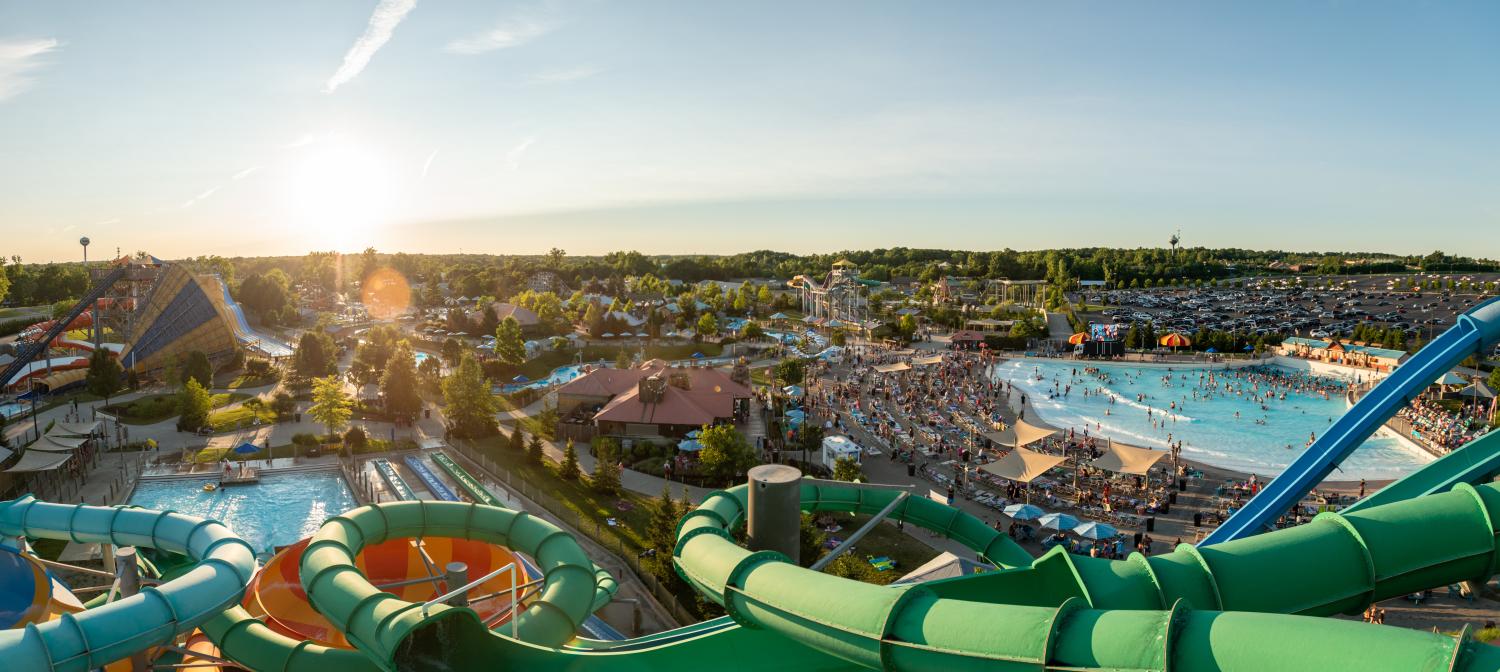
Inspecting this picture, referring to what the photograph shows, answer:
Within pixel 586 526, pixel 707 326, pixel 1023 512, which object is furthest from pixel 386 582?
pixel 707 326

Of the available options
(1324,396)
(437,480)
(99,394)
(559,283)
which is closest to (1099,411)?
(1324,396)

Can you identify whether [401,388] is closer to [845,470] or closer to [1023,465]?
[845,470]

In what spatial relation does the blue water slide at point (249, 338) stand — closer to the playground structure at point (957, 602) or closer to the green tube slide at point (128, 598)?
the green tube slide at point (128, 598)

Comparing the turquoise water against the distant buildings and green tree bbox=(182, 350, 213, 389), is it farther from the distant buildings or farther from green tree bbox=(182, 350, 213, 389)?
green tree bbox=(182, 350, 213, 389)

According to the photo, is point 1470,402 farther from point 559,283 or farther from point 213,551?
point 559,283

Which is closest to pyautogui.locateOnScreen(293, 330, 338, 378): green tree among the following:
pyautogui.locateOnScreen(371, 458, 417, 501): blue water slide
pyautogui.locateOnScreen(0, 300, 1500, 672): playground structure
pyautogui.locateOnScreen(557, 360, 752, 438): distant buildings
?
pyautogui.locateOnScreen(557, 360, 752, 438): distant buildings
